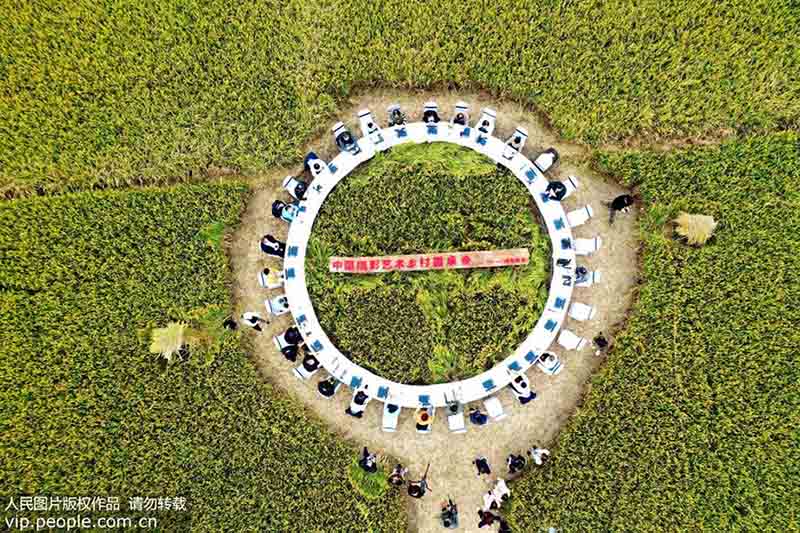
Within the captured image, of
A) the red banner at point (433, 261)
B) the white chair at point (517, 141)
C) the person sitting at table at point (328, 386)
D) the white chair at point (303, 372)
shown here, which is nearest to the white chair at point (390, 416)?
the person sitting at table at point (328, 386)

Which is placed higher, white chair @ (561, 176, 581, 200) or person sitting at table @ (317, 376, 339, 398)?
white chair @ (561, 176, 581, 200)

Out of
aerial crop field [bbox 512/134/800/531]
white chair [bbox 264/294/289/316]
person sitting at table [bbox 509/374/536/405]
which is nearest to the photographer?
aerial crop field [bbox 512/134/800/531]

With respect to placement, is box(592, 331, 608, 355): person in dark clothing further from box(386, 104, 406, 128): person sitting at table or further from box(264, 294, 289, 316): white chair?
box(264, 294, 289, 316): white chair

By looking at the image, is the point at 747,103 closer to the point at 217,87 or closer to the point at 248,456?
the point at 217,87

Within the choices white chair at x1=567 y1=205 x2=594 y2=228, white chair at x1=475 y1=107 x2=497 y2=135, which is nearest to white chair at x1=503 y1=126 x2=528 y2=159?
white chair at x1=475 y1=107 x2=497 y2=135

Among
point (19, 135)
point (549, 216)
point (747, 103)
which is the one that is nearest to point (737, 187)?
point (747, 103)

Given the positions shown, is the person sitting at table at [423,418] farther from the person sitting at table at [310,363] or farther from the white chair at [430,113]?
the white chair at [430,113]

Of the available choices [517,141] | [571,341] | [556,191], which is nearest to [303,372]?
[571,341]
